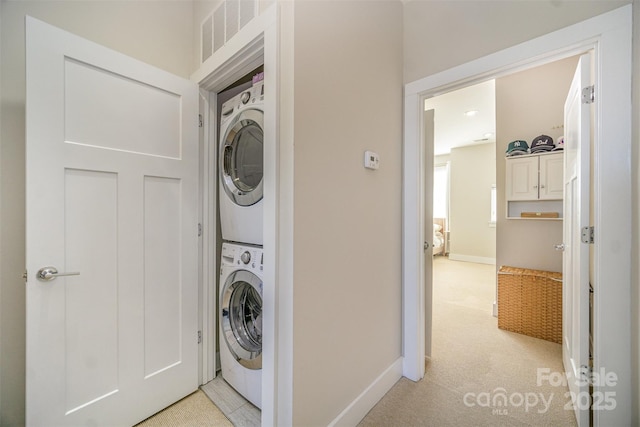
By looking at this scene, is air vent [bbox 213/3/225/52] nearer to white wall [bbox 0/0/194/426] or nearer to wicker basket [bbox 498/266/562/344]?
white wall [bbox 0/0/194/426]

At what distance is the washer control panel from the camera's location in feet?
4.74

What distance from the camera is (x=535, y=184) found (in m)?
2.95

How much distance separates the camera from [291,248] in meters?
1.08

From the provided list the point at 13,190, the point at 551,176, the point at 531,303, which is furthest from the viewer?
the point at 551,176

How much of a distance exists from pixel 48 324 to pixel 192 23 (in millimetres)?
1973

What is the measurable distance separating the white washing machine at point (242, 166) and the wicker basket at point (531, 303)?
2599 millimetres

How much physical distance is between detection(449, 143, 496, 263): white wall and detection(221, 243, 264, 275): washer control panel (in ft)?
19.7

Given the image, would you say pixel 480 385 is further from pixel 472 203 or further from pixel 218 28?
pixel 472 203

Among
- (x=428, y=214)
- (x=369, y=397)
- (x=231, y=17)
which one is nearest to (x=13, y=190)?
(x=231, y=17)

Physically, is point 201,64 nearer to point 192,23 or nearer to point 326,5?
point 192,23

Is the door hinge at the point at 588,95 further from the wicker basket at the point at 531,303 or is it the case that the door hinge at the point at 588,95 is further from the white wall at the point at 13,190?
the white wall at the point at 13,190

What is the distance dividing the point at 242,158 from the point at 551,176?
130 inches

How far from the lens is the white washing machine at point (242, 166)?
59.5 inches

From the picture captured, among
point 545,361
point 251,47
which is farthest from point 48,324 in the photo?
point 545,361
